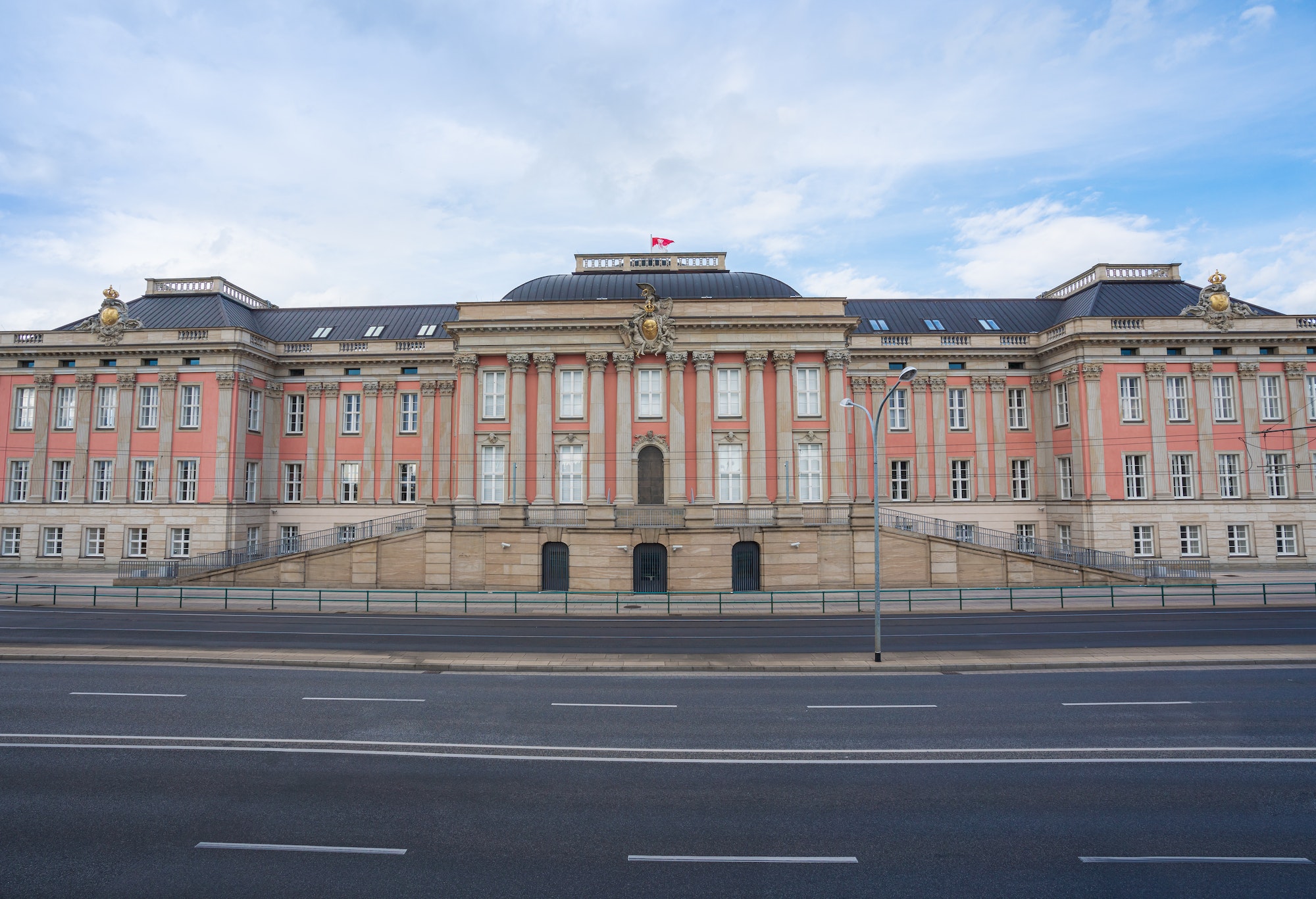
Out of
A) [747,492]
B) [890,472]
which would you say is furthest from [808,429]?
[890,472]

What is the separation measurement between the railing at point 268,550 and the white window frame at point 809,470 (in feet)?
78.7

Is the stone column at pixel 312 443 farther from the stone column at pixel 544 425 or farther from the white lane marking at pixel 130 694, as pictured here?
the white lane marking at pixel 130 694

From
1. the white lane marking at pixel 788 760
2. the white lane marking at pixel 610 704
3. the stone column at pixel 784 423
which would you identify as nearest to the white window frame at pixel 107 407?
the stone column at pixel 784 423

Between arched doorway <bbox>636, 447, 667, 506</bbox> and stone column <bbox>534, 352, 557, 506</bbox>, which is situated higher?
stone column <bbox>534, 352, 557, 506</bbox>

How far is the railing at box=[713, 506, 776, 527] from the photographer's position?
41.5m

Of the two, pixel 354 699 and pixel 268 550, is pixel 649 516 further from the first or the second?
pixel 268 550

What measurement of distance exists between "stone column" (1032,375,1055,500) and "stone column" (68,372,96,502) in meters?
65.0

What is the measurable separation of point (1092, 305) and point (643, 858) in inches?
2093

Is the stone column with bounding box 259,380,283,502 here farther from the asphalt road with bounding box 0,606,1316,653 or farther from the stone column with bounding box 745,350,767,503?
the stone column with bounding box 745,350,767,503

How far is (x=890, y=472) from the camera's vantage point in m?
50.4

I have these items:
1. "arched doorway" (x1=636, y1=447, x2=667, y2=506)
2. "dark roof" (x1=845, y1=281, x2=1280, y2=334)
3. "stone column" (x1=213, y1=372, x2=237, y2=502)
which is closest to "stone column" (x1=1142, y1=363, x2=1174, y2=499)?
"dark roof" (x1=845, y1=281, x2=1280, y2=334)

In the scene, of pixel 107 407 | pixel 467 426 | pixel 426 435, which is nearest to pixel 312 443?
pixel 426 435

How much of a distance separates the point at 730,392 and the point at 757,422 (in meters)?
2.50

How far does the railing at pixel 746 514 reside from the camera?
4153cm
